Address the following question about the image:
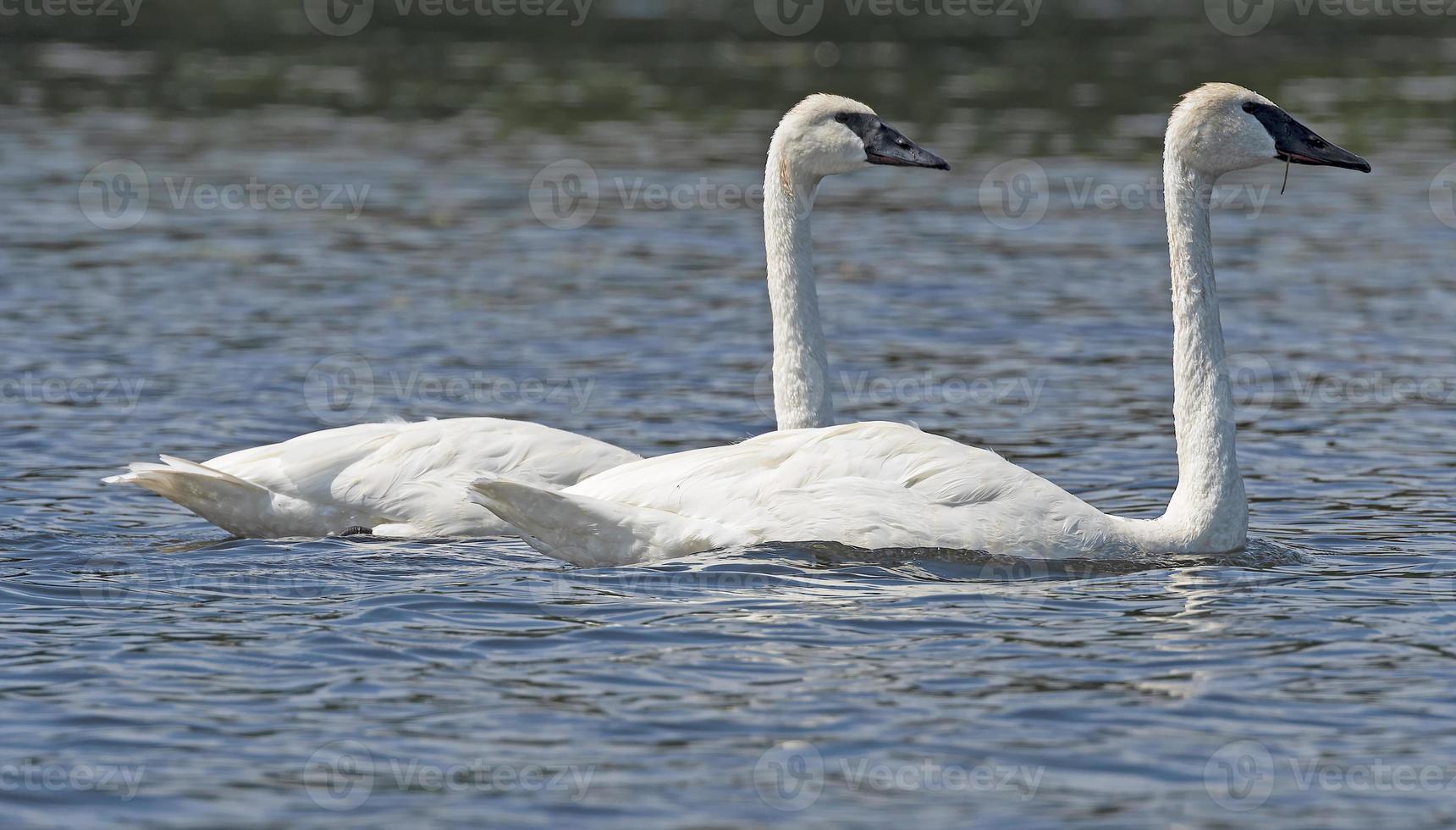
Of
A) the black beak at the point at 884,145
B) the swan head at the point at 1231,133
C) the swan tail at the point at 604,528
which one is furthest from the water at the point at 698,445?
the black beak at the point at 884,145

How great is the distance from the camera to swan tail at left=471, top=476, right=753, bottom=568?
9.34 m

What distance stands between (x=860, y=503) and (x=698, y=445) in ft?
12.7

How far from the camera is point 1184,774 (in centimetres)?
709

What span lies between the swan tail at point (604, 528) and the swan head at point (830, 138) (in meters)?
2.60

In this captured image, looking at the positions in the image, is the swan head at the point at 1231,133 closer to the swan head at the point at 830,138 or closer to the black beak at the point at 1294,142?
the black beak at the point at 1294,142

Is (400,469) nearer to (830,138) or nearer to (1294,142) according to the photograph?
(830,138)

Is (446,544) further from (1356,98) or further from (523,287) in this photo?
(1356,98)

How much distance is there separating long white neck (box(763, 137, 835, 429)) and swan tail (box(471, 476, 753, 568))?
4.95 ft

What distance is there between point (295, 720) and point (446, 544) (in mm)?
2911

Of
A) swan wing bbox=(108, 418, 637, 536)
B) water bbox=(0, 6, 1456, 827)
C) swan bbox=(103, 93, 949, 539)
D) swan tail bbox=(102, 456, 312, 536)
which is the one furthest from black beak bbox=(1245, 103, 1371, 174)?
swan tail bbox=(102, 456, 312, 536)

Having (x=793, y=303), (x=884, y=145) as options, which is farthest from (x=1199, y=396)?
(x=884, y=145)

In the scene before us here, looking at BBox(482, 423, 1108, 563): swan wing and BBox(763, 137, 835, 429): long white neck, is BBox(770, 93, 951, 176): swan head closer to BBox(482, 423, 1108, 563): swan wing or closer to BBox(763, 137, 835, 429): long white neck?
BBox(763, 137, 835, 429): long white neck

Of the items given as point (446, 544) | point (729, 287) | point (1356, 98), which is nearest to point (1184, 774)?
point (446, 544)

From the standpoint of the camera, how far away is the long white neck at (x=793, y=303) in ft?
36.3
